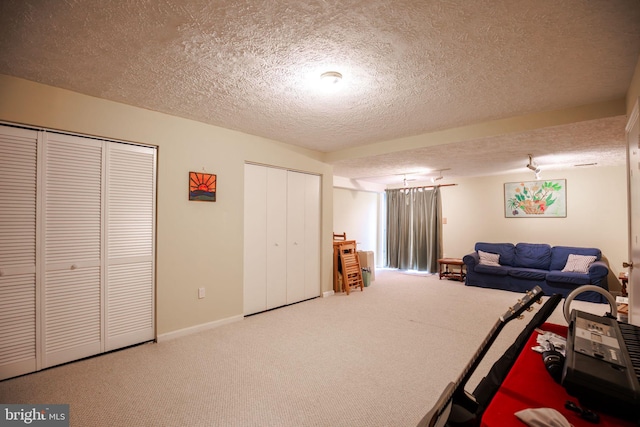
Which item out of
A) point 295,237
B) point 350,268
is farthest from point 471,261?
point 295,237

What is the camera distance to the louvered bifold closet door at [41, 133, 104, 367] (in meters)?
2.50

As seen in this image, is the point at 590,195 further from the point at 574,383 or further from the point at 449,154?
the point at 574,383

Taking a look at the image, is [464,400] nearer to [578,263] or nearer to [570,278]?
[570,278]

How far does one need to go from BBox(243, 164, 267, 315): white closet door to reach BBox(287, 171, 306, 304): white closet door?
1.41 feet

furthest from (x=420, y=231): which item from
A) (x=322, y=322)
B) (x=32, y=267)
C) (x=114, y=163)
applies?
(x=32, y=267)

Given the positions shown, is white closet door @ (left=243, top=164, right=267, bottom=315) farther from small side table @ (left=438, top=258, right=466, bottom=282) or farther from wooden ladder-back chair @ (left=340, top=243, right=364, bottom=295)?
small side table @ (left=438, top=258, right=466, bottom=282)

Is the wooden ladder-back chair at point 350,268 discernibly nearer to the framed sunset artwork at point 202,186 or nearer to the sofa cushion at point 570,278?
the framed sunset artwork at point 202,186

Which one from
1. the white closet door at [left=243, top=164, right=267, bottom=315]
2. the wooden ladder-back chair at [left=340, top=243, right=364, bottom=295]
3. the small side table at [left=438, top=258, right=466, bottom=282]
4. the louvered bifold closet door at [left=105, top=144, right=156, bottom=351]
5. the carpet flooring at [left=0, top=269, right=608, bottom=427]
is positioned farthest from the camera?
the small side table at [left=438, top=258, right=466, bottom=282]

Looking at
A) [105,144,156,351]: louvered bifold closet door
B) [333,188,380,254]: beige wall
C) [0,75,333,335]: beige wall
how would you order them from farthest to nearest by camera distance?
1. [333,188,380,254]: beige wall
2. [105,144,156,351]: louvered bifold closet door
3. [0,75,333,335]: beige wall

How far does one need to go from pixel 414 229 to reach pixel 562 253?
289 centimetres

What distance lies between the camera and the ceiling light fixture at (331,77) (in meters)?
2.23

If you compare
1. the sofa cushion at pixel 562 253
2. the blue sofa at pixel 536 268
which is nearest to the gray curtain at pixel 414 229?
the blue sofa at pixel 536 268

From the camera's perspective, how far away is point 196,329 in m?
3.32

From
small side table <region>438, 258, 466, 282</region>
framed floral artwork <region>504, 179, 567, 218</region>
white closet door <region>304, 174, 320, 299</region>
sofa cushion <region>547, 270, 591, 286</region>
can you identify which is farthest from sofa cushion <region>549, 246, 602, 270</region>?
white closet door <region>304, 174, 320, 299</region>
